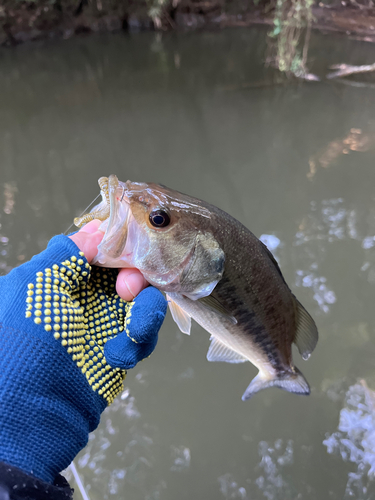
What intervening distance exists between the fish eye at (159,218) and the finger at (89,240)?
18 cm

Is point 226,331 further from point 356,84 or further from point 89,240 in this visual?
point 356,84

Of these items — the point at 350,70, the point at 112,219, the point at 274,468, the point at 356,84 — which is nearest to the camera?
the point at 112,219

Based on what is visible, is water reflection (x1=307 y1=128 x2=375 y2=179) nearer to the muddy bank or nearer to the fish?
the fish

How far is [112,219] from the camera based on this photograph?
0.96 m

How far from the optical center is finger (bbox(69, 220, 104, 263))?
102cm

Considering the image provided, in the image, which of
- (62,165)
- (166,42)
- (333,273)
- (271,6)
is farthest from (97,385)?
(271,6)

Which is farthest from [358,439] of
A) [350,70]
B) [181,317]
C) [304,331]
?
[350,70]

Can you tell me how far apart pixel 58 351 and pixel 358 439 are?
220 centimetres

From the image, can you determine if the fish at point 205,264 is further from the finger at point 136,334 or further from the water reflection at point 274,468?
the water reflection at point 274,468

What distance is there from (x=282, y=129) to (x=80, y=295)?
4.47m

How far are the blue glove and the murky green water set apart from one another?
51.8 inches

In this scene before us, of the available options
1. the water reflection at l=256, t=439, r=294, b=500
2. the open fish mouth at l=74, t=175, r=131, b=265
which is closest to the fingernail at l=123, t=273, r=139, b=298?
the open fish mouth at l=74, t=175, r=131, b=265

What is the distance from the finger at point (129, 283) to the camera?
107 cm

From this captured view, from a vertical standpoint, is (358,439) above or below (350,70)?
below
